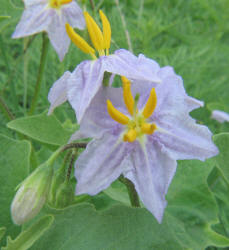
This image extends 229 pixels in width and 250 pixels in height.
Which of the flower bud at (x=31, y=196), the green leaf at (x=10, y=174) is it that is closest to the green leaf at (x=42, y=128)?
the green leaf at (x=10, y=174)

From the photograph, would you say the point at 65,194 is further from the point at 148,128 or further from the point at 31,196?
the point at 148,128

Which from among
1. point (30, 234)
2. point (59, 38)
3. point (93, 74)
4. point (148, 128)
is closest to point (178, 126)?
point (148, 128)

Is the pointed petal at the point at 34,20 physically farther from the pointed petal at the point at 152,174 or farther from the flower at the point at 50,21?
the pointed petal at the point at 152,174

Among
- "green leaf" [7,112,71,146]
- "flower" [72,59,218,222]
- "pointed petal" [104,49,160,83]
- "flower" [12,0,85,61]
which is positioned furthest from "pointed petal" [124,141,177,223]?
"flower" [12,0,85,61]

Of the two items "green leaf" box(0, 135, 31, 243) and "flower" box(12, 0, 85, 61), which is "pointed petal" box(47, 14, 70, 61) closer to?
"flower" box(12, 0, 85, 61)

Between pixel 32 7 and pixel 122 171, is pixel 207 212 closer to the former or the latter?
pixel 122 171

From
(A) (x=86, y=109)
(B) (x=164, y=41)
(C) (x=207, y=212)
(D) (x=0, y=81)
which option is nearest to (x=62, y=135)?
(A) (x=86, y=109)
